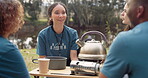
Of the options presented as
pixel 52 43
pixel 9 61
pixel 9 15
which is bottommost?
pixel 52 43

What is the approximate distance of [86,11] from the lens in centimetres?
1841

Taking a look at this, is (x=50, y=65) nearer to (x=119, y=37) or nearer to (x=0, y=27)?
(x=0, y=27)

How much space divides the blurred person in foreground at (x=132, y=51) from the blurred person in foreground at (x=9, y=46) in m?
0.50

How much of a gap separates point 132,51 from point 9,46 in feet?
2.10

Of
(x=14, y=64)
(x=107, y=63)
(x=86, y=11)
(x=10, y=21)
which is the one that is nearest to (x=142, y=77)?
(x=107, y=63)

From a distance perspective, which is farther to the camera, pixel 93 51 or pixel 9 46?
pixel 93 51

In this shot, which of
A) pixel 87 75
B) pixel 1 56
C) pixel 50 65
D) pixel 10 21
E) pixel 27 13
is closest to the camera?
pixel 1 56

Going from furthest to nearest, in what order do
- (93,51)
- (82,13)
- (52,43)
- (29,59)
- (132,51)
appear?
(82,13) → (29,59) → (52,43) → (93,51) → (132,51)

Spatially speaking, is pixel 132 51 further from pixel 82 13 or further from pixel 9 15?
pixel 82 13

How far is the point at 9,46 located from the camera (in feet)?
3.91

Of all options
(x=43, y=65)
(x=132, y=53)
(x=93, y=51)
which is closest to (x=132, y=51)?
(x=132, y=53)

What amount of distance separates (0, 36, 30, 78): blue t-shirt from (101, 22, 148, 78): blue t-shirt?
1.72ft

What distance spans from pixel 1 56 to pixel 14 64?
0.08m

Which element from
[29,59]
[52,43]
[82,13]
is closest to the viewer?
[52,43]
